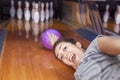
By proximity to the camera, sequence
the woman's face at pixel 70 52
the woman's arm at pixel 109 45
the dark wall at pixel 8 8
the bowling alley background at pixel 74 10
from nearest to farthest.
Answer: the woman's arm at pixel 109 45 → the woman's face at pixel 70 52 → the bowling alley background at pixel 74 10 → the dark wall at pixel 8 8

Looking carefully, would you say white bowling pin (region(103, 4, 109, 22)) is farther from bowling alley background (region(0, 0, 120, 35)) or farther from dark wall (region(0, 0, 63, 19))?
dark wall (region(0, 0, 63, 19))

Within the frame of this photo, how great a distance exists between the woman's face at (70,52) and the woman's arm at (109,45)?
0.42 m

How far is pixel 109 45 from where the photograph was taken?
4.02 feet

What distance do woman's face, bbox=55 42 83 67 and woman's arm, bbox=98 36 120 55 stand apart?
1.39ft

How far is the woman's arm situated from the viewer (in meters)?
1.19

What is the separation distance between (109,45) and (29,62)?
99cm

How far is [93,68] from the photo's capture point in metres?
1.38

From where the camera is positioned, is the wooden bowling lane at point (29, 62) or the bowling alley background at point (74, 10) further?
the bowling alley background at point (74, 10)

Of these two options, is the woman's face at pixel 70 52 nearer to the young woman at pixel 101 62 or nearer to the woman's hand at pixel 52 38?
the young woman at pixel 101 62

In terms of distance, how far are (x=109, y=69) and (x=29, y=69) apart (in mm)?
734

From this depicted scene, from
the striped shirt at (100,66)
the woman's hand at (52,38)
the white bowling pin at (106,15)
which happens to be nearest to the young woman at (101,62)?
the striped shirt at (100,66)

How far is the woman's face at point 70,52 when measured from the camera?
5.70ft

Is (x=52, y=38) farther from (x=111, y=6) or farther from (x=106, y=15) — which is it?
(x=111, y=6)

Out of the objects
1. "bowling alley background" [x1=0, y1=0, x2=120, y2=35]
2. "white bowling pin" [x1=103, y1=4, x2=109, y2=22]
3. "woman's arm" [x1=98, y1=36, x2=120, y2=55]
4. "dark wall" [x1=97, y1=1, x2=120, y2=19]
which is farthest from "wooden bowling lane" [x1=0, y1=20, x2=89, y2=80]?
"dark wall" [x1=97, y1=1, x2=120, y2=19]
